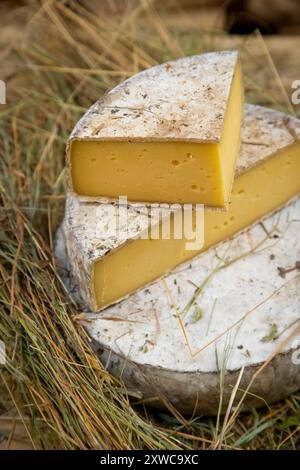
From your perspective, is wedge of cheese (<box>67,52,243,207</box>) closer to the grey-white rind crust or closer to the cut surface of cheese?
the grey-white rind crust

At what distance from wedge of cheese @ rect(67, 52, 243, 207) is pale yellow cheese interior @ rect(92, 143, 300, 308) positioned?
0.32ft

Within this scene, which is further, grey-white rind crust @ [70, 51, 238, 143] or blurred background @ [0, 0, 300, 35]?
blurred background @ [0, 0, 300, 35]

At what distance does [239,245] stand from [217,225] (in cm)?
8

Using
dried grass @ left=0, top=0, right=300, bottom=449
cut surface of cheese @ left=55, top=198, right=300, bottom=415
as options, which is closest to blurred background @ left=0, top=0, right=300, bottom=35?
dried grass @ left=0, top=0, right=300, bottom=449

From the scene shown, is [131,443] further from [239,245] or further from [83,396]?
[239,245]

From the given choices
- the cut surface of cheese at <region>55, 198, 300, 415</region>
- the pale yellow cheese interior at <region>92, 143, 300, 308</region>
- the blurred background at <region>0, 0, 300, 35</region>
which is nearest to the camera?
the cut surface of cheese at <region>55, 198, 300, 415</region>

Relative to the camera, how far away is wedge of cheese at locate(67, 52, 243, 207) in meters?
1.72

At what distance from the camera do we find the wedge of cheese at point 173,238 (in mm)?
1732

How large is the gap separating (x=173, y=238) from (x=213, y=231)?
0.42ft

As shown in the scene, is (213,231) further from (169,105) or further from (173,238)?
(169,105)

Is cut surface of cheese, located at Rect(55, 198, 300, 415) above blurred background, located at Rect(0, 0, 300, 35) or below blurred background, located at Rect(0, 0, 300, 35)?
below

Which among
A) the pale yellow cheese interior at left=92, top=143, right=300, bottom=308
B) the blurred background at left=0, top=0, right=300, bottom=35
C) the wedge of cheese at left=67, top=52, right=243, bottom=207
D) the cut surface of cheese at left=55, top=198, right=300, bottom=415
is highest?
the blurred background at left=0, top=0, right=300, bottom=35

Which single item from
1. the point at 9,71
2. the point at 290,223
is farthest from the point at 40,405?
the point at 9,71

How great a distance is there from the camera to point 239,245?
1914 mm
